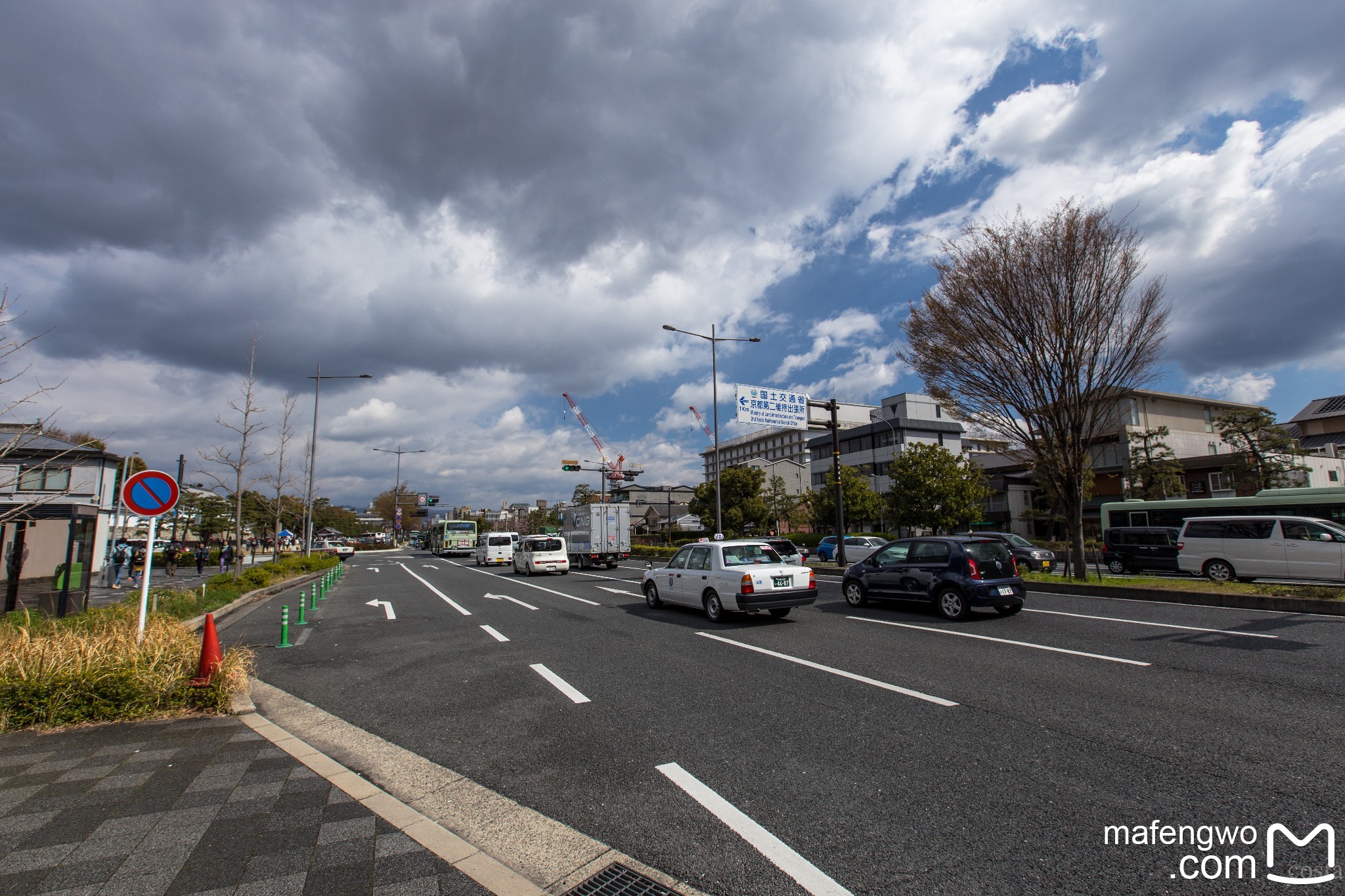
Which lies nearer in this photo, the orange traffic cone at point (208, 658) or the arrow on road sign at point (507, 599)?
the orange traffic cone at point (208, 658)

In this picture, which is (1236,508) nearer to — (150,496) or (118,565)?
(150,496)

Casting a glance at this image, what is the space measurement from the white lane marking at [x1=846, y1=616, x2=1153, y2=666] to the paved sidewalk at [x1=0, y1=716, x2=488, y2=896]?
25.8 feet

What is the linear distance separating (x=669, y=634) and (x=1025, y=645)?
5.26 metres

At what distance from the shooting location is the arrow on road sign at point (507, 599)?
15305 millimetres

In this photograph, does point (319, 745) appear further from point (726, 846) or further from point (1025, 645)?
point (1025, 645)

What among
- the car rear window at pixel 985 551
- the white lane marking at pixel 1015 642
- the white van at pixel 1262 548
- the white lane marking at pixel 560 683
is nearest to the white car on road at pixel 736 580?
the white lane marking at pixel 1015 642

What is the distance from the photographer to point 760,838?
11.4ft

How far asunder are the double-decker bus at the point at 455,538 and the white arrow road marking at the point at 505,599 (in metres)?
37.2

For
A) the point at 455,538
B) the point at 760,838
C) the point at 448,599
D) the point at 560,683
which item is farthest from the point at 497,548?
the point at 760,838

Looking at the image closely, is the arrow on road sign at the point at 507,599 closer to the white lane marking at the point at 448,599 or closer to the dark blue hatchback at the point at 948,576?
the white lane marking at the point at 448,599

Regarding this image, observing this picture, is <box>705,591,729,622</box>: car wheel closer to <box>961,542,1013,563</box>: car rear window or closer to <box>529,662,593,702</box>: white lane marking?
<box>529,662,593,702</box>: white lane marking

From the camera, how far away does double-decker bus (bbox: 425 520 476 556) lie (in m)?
54.3

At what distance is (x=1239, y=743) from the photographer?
4.74 m

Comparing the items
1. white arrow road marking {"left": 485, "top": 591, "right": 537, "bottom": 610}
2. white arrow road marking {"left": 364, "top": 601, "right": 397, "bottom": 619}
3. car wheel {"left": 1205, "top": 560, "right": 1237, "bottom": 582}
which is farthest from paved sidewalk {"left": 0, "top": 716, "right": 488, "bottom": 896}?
car wheel {"left": 1205, "top": 560, "right": 1237, "bottom": 582}
